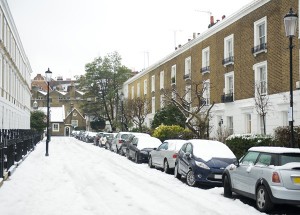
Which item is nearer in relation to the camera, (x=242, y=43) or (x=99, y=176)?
(x=99, y=176)

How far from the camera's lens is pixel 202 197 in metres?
11.1

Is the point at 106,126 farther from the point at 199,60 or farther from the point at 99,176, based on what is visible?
the point at 99,176

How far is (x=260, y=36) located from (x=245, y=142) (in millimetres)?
10400

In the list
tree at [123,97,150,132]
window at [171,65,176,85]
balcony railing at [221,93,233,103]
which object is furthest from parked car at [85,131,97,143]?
balcony railing at [221,93,233,103]

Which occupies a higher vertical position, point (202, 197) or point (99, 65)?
point (99, 65)

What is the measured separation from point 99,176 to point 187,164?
12.5 feet

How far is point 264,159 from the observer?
9461 millimetres

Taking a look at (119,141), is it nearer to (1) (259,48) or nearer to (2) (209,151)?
(1) (259,48)

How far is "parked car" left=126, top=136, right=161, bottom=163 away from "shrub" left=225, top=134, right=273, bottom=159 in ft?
17.8

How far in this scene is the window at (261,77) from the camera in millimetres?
24638

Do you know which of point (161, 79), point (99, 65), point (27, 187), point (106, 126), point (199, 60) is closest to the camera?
point (27, 187)

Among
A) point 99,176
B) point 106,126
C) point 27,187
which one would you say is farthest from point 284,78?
point 106,126

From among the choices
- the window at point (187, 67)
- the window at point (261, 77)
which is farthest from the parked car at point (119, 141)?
the window at point (261, 77)

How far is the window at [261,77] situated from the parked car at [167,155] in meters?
8.67
